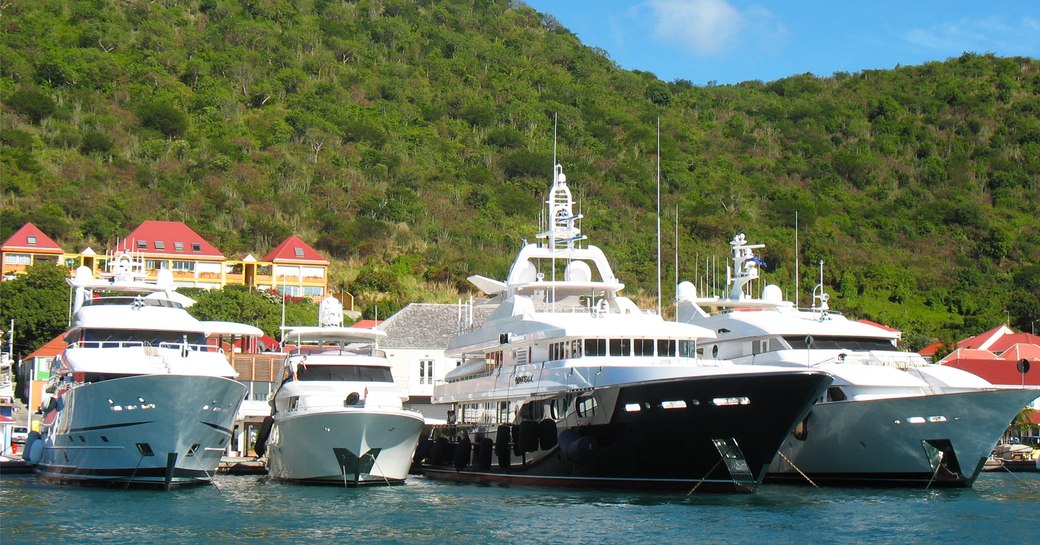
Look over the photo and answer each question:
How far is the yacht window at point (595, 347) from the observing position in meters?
33.8

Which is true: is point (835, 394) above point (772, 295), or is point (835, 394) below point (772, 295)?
below

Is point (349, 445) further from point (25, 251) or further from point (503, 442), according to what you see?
point (25, 251)

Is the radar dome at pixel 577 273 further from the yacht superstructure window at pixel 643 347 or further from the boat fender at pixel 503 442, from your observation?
the yacht superstructure window at pixel 643 347

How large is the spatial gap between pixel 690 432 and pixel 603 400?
2570mm

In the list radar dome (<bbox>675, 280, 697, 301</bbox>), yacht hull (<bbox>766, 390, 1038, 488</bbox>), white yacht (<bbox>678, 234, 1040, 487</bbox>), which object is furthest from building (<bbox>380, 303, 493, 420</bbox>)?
yacht hull (<bbox>766, 390, 1038, 488</bbox>)

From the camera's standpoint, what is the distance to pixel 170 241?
284 ft

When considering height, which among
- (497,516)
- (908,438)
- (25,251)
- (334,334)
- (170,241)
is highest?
(170,241)

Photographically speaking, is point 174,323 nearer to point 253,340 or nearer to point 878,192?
point 253,340

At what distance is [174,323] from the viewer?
35344 mm

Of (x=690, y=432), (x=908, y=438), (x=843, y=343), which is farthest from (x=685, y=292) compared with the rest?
(x=690, y=432)

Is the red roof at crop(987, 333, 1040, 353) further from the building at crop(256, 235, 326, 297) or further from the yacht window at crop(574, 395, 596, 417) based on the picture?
the yacht window at crop(574, 395, 596, 417)

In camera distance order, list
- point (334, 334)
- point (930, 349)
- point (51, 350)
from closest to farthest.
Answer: point (334, 334), point (51, 350), point (930, 349)

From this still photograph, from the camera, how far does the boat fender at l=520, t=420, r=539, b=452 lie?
1352 inches

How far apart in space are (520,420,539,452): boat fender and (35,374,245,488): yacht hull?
7.91 metres
